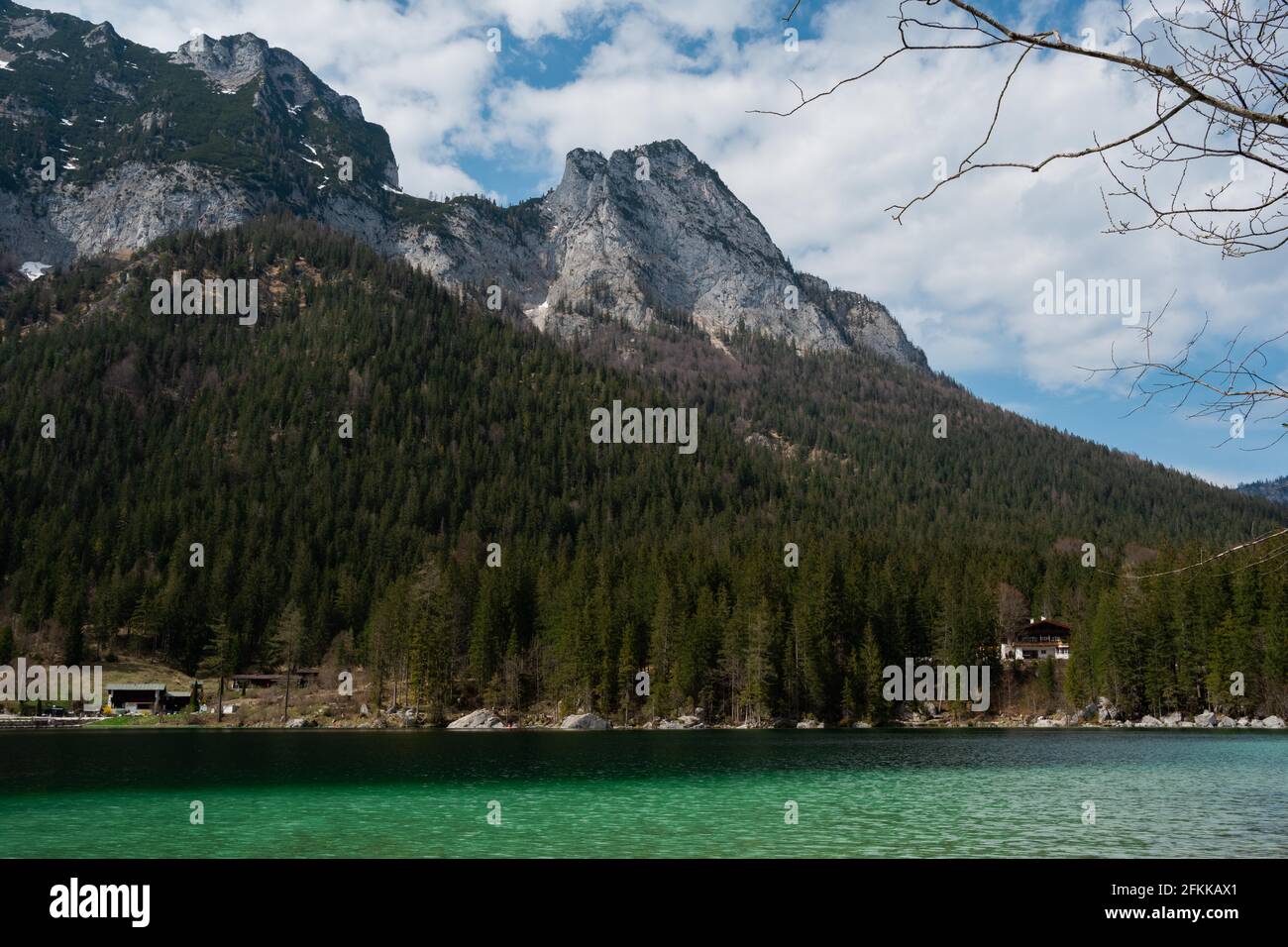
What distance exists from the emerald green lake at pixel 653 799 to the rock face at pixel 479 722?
2590cm

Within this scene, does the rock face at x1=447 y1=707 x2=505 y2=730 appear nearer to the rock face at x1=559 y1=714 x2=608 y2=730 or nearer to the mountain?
the mountain

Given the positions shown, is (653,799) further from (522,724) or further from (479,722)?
(522,724)

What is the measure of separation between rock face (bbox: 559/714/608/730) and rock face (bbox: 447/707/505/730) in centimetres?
634

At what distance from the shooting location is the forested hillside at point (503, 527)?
78812 millimetres

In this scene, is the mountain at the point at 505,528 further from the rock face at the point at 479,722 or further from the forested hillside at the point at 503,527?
the rock face at the point at 479,722

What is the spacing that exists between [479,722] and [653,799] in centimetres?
5401

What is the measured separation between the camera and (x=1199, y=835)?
20125 mm

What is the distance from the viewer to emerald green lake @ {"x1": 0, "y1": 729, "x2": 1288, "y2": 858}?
19875 millimetres

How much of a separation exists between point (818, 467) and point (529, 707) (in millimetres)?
109904

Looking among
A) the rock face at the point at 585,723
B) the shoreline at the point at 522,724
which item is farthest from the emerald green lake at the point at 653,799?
the rock face at the point at 585,723
